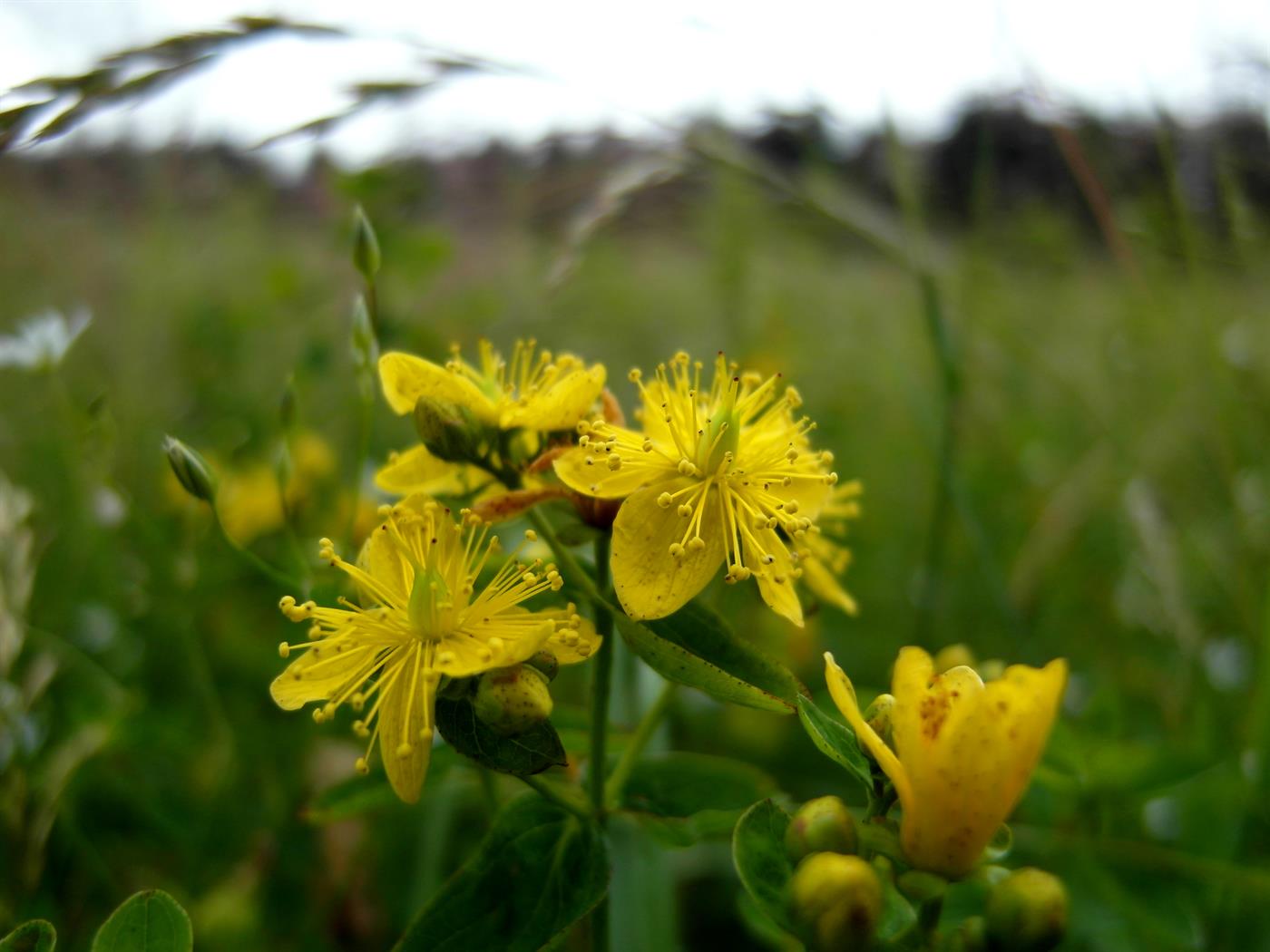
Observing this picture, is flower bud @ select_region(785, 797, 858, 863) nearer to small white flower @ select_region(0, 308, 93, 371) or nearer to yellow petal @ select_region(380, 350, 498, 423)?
yellow petal @ select_region(380, 350, 498, 423)

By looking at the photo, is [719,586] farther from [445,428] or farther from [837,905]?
[837,905]

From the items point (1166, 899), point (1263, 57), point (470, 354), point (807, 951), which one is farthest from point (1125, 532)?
point (807, 951)

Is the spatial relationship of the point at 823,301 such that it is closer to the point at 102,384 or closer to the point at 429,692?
the point at 102,384

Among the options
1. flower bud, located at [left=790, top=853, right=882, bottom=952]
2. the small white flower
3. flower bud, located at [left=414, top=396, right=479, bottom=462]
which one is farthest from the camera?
the small white flower

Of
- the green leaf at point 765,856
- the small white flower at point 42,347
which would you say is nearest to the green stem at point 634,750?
the green leaf at point 765,856

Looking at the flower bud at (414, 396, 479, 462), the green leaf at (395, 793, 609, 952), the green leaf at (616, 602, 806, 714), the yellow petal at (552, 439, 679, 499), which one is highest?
the flower bud at (414, 396, 479, 462)

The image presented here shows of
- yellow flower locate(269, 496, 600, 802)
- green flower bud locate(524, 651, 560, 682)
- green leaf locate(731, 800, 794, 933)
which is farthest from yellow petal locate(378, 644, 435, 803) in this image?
green leaf locate(731, 800, 794, 933)
